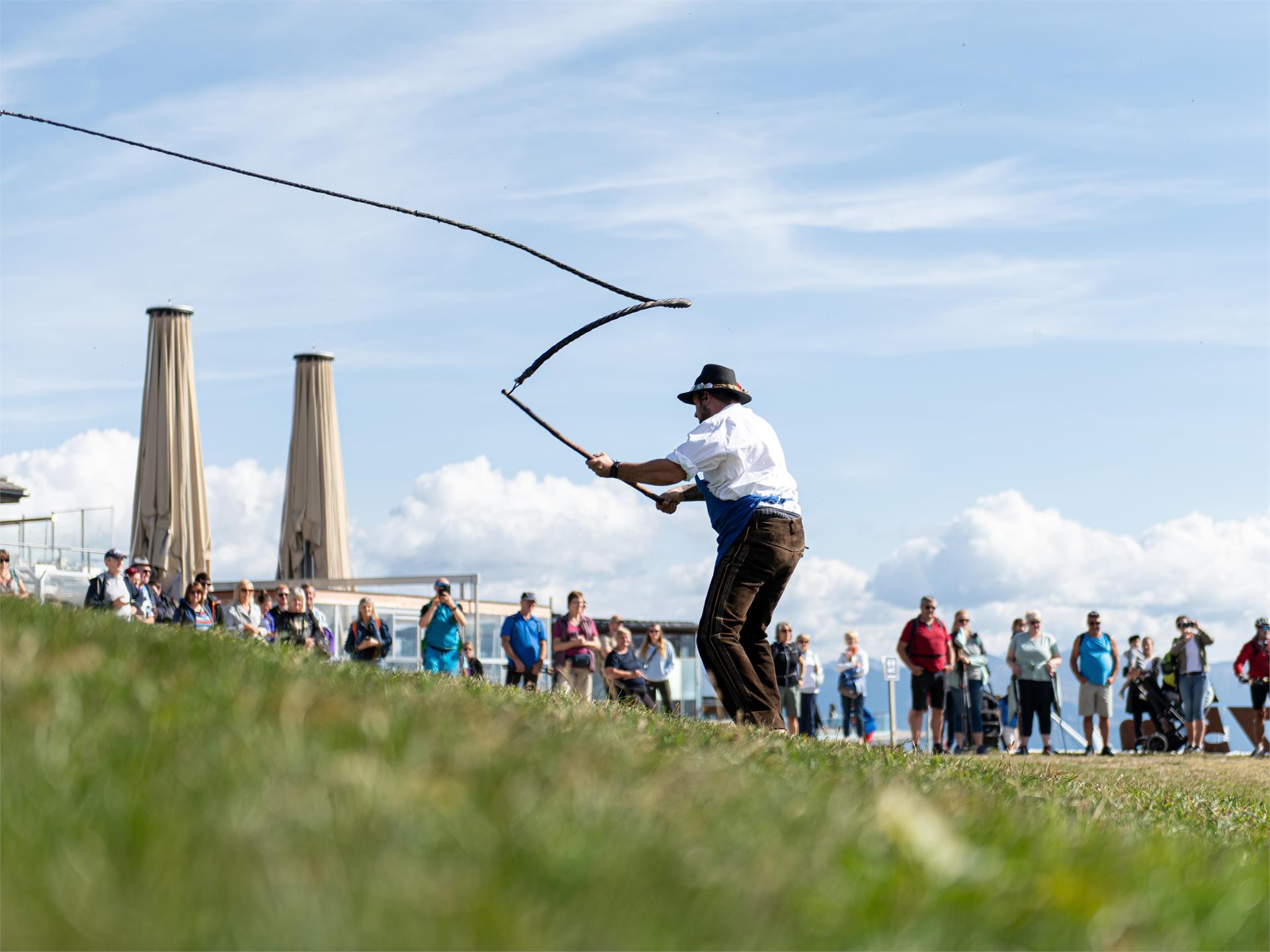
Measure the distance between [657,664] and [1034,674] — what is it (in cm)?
473

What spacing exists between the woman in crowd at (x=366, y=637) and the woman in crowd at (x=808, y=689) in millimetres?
6209

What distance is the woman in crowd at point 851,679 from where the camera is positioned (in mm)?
20203

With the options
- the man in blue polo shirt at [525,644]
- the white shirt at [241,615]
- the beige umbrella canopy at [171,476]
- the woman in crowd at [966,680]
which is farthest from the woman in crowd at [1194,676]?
the beige umbrella canopy at [171,476]

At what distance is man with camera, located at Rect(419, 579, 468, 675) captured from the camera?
52.5 ft

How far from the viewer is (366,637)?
1619 cm

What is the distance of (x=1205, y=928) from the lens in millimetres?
2971

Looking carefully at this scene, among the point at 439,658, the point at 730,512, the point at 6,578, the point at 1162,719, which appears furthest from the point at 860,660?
the point at 730,512

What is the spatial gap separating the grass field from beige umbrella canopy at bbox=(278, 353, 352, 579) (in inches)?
751

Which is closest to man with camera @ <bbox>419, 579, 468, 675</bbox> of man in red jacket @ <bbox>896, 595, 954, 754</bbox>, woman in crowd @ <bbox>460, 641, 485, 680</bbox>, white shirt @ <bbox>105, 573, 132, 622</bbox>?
woman in crowd @ <bbox>460, 641, 485, 680</bbox>

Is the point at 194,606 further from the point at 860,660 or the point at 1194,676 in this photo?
the point at 1194,676

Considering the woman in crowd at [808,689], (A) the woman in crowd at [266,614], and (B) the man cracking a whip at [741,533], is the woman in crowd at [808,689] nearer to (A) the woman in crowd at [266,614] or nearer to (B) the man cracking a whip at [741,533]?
(A) the woman in crowd at [266,614]

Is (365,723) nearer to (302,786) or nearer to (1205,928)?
(302,786)

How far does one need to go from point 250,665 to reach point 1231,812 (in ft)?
17.2

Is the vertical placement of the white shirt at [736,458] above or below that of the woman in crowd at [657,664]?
above
